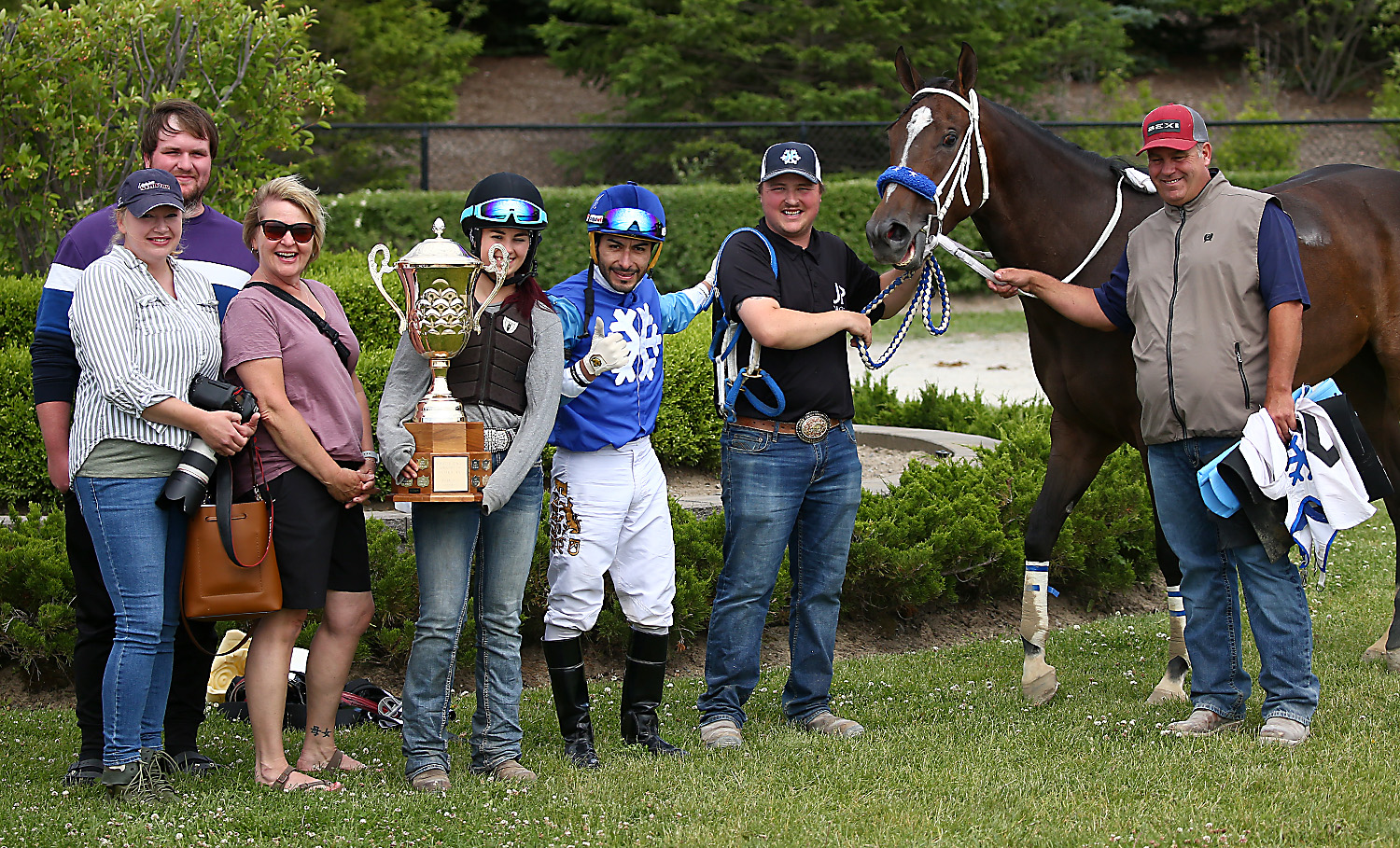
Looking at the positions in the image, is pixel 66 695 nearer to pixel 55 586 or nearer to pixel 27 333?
pixel 55 586

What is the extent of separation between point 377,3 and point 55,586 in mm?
20311

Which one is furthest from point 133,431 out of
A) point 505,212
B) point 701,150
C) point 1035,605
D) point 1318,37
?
point 1318,37

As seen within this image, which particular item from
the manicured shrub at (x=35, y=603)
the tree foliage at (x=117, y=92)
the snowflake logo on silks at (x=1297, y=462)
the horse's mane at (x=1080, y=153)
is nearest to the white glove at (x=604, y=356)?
the horse's mane at (x=1080, y=153)

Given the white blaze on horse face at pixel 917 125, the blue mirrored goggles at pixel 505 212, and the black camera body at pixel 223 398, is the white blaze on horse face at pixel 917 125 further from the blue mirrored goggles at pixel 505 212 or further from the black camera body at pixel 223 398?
the black camera body at pixel 223 398

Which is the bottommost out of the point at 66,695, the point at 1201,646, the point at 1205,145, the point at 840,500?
the point at 66,695

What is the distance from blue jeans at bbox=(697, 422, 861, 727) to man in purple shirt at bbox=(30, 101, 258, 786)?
1772 millimetres

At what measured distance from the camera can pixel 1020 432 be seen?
7332 millimetres

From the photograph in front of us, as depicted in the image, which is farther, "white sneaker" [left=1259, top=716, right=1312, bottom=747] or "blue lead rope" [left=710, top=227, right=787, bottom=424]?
"blue lead rope" [left=710, top=227, right=787, bottom=424]

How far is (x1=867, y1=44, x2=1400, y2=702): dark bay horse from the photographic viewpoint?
4887 millimetres

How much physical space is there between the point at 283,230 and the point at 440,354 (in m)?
0.64

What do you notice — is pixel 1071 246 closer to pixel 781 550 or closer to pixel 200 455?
pixel 781 550

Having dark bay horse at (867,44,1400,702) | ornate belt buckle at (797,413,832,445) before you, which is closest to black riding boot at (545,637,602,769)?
ornate belt buckle at (797,413,832,445)

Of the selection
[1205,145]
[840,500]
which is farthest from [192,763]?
[1205,145]

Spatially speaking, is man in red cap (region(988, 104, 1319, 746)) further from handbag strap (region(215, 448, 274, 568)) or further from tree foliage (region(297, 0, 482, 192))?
tree foliage (region(297, 0, 482, 192))
